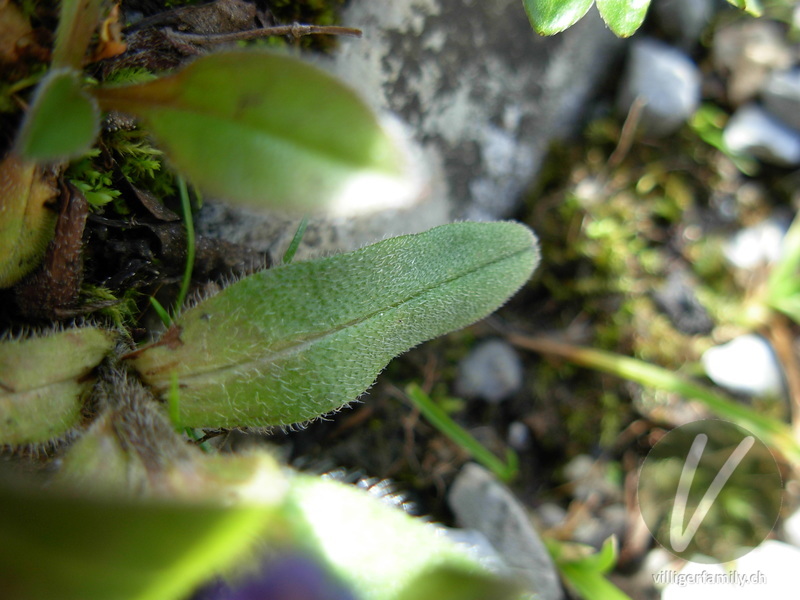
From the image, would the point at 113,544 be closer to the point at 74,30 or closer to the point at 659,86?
the point at 74,30

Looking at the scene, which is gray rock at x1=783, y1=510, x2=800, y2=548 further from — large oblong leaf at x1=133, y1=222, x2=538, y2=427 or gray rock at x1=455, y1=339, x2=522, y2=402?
large oblong leaf at x1=133, y1=222, x2=538, y2=427

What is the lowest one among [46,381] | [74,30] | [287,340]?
[46,381]

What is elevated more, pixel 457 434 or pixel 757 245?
pixel 757 245

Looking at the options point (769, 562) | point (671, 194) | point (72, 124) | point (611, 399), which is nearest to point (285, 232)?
point (72, 124)

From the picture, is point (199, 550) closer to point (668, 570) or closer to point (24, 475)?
point (24, 475)

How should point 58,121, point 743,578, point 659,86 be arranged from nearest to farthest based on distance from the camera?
point 58,121 < point 743,578 < point 659,86

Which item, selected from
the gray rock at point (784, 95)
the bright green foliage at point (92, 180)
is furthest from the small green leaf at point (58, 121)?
the gray rock at point (784, 95)

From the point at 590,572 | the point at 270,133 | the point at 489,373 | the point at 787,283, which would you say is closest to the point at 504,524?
the point at 590,572

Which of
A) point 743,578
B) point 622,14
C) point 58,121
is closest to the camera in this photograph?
point 58,121
